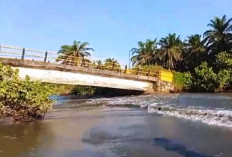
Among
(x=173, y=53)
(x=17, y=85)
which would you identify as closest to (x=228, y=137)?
(x=17, y=85)

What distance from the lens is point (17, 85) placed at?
15273 millimetres

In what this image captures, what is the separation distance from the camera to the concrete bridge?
2673 centimetres

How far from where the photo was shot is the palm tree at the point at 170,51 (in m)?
65.7

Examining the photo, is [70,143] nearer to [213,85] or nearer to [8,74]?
[8,74]

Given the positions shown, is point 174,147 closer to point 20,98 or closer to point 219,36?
point 20,98

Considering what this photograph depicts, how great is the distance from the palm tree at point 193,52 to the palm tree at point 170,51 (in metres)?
1.65

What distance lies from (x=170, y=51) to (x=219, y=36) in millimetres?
12397

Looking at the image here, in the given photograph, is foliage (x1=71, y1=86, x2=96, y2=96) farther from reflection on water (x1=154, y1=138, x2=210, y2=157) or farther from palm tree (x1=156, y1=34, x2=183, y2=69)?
reflection on water (x1=154, y1=138, x2=210, y2=157)

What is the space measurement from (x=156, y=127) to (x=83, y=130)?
8.73 feet

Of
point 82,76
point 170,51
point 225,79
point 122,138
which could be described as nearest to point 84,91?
point 82,76

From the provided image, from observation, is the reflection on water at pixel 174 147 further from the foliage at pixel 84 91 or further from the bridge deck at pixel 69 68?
the foliage at pixel 84 91

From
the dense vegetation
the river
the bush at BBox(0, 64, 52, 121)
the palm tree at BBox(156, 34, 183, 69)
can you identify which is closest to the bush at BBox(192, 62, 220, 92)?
the dense vegetation

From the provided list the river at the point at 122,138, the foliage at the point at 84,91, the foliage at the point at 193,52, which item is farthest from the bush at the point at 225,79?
the river at the point at 122,138

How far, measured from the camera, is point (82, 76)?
3262 cm
